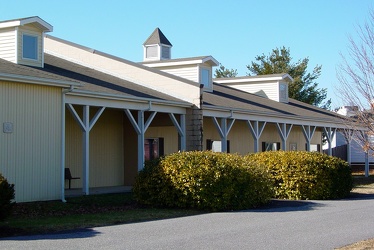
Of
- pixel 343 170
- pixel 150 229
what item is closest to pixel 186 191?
pixel 150 229

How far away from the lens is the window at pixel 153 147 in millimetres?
27047

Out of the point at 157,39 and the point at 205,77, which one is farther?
the point at 157,39

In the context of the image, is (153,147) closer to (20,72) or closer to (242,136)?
(242,136)

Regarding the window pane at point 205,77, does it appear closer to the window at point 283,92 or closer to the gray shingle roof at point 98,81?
the gray shingle roof at point 98,81

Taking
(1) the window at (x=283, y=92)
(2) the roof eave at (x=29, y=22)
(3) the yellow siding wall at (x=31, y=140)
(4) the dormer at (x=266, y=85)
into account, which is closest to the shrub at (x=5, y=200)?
(3) the yellow siding wall at (x=31, y=140)

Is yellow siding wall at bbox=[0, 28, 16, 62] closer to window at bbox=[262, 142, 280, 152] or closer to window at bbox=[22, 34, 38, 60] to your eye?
window at bbox=[22, 34, 38, 60]

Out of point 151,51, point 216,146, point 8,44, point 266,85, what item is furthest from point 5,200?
point 266,85

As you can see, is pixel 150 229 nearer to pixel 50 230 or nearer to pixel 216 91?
pixel 50 230

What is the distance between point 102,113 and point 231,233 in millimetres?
12936

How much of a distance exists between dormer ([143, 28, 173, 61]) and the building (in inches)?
2.1

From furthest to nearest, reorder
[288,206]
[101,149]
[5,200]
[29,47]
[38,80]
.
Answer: [101,149] → [29,47] → [288,206] → [38,80] → [5,200]

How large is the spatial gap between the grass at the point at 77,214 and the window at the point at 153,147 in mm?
8170

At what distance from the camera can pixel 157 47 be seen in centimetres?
3275

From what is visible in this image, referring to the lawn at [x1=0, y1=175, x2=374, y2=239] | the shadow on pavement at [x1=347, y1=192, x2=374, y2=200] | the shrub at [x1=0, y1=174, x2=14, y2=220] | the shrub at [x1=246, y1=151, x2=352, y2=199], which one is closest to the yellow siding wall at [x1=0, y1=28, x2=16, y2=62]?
the lawn at [x1=0, y1=175, x2=374, y2=239]
